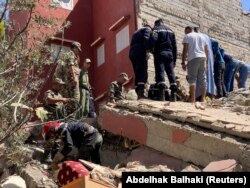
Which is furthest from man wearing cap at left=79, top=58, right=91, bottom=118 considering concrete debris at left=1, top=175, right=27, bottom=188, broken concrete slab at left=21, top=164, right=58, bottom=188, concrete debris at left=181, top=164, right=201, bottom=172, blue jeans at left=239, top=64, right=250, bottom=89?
blue jeans at left=239, top=64, right=250, bottom=89

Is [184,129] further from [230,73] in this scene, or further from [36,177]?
[230,73]

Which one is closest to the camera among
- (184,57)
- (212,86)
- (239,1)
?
(184,57)

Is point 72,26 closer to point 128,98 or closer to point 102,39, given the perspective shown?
point 102,39

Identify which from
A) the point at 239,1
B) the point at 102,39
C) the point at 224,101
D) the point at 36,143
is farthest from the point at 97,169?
the point at 239,1

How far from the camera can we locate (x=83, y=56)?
1373cm

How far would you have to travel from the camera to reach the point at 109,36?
13.2 metres

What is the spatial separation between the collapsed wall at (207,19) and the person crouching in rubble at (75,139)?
5.04 metres

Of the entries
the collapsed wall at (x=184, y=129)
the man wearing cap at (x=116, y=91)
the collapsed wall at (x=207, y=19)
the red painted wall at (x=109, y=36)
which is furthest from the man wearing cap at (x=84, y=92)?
the red painted wall at (x=109, y=36)

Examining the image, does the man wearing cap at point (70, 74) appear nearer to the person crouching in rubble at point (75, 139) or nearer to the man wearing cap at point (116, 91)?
the man wearing cap at point (116, 91)

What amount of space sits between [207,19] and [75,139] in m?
8.55

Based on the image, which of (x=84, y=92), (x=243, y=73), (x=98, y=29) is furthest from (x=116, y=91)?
(x=98, y=29)

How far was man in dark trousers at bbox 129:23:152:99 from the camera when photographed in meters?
8.54

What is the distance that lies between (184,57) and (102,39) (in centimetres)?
516

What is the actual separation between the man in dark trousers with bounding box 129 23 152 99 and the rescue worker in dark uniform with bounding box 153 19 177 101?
0.13m
